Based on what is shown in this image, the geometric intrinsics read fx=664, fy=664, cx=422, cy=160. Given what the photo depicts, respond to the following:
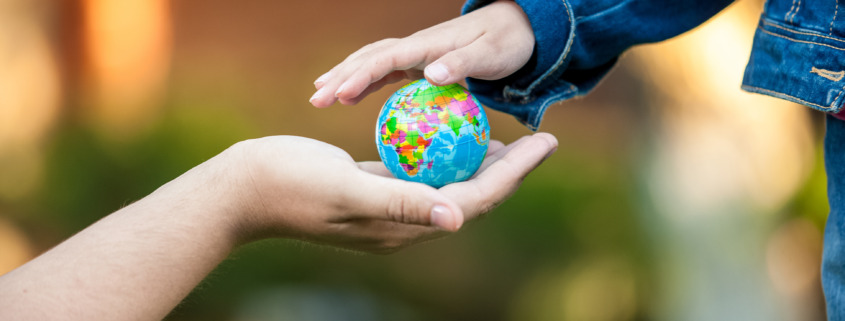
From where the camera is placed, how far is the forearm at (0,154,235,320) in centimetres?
155

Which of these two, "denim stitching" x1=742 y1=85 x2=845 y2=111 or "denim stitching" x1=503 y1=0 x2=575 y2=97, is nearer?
"denim stitching" x1=742 y1=85 x2=845 y2=111

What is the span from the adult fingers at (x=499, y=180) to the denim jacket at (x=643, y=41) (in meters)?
0.17

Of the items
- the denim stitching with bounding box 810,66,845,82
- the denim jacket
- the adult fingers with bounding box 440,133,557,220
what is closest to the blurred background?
the denim jacket

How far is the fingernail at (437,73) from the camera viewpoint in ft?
5.54

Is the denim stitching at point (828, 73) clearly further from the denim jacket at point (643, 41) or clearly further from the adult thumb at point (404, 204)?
the adult thumb at point (404, 204)

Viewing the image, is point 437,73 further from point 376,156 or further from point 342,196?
point 376,156

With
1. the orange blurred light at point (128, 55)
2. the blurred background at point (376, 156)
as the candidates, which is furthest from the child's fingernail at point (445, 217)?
the orange blurred light at point (128, 55)

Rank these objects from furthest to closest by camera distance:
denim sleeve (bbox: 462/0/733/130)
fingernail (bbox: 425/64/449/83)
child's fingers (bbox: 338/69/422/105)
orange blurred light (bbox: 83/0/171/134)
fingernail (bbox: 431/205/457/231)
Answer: orange blurred light (bbox: 83/0/171/134)
child's fingers (bbox: 338/69/422/105)
denim sleeve (bbox: 462/0/733/130)
fingernail (bbox: 425/64/449/83)
fingernail (bbox: 431/205/457/231)

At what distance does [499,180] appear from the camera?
1770mm

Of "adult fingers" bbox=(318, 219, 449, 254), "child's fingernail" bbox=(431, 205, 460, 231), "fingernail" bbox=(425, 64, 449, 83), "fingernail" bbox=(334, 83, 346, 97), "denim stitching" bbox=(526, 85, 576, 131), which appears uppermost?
"fingernail" bbox=(425, 64, 449, 83)

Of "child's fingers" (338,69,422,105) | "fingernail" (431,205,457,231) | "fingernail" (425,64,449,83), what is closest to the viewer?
"fingernail" (431,205,457,231)

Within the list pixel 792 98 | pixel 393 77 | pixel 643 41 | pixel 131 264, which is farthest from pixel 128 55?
pixel 792 98

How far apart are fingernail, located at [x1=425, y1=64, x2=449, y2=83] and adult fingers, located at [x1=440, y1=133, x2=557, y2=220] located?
11.0 inches

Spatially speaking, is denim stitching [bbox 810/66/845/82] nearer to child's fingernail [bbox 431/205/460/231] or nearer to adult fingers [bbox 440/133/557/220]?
adult fingers [bbox 440/133/557/220]
